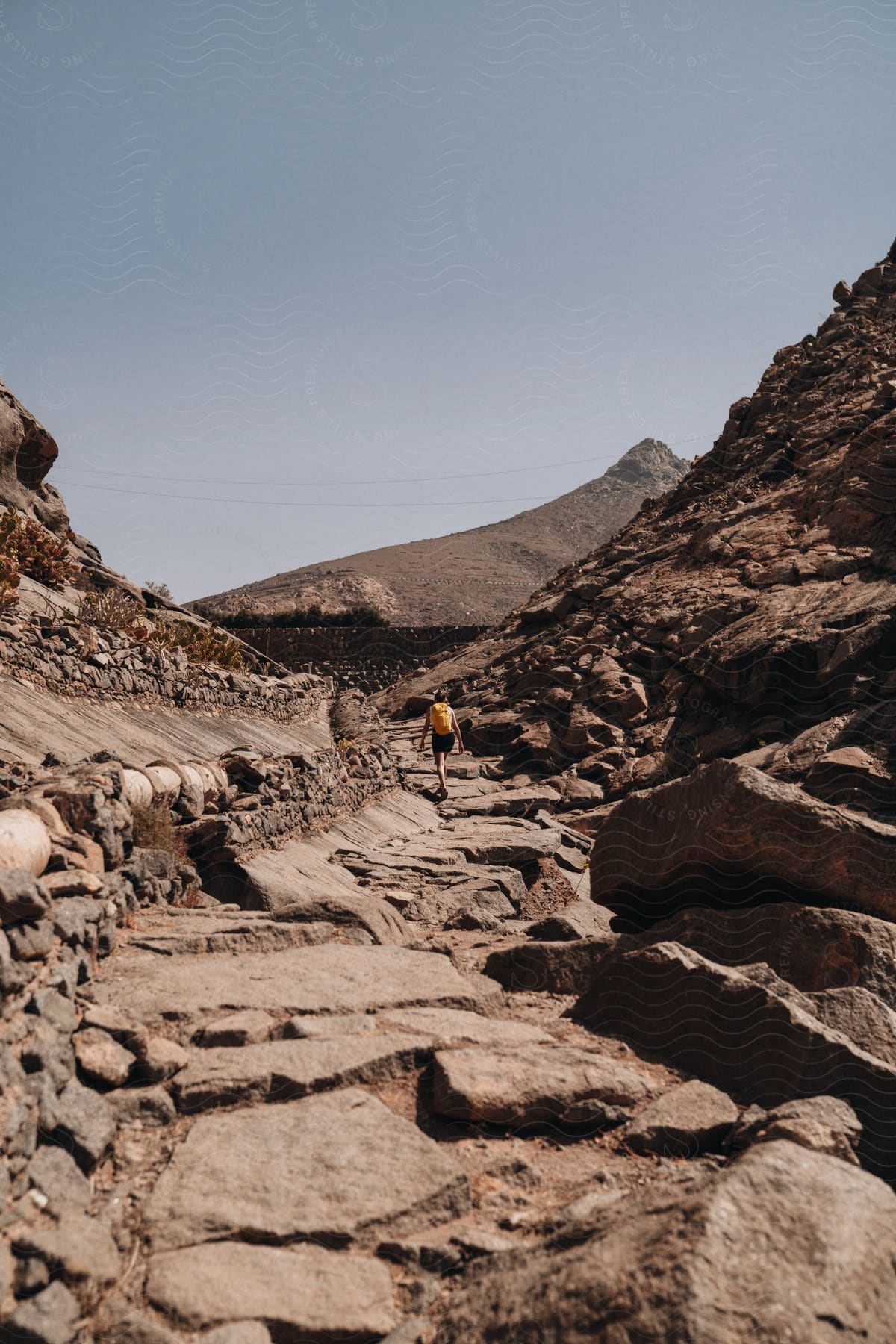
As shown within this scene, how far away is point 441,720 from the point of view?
12.7 metres

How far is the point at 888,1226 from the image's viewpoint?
2.16 meters

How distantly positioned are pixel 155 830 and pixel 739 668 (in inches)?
422

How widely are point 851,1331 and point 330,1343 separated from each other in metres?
1.09

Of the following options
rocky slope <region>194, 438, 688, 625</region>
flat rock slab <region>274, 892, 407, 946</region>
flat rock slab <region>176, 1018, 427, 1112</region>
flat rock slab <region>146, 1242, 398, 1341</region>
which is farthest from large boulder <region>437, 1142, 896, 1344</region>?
rocky slope <region>194, 438, 688, 625</region>

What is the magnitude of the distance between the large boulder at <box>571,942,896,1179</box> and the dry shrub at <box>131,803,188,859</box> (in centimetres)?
246

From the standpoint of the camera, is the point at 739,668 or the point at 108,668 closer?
the point at 108,668

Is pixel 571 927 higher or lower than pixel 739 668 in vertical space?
lower

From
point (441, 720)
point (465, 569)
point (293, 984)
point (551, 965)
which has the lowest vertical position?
point (551, 965)

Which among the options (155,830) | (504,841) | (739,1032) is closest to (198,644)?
(504,841)

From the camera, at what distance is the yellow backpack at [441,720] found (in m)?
12.7

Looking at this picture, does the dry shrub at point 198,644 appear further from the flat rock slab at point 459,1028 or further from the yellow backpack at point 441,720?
the flat rock slab at point 459,1028

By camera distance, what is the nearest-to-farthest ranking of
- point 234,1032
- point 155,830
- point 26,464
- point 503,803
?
1. point 234,1032
2. point 155,830
3. point 503,803
4. point 26,464

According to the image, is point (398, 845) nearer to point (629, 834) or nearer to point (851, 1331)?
point (629, 834)

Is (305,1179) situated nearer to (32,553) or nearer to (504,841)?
(504,841)
